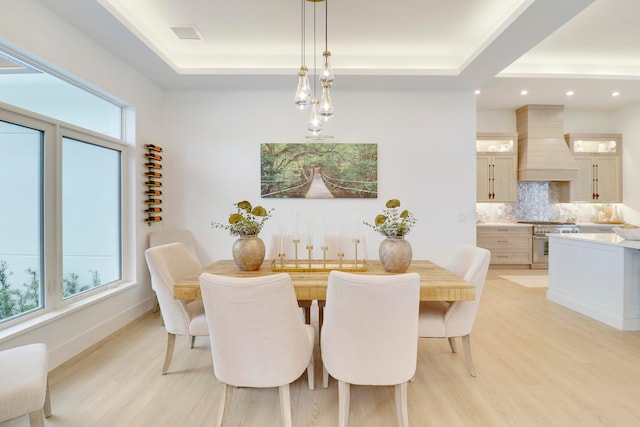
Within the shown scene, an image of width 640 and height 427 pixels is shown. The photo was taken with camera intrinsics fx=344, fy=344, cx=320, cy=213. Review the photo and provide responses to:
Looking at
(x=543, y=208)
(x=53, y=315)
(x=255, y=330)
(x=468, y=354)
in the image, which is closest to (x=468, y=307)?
(x=468, y=354)

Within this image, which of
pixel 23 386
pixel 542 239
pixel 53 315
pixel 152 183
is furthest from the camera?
pixel 542 239

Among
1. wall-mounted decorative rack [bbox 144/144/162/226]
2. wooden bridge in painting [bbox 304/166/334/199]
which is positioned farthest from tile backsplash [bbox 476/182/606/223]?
wall-mounted decorative rack [bbox 144/144/162/226]

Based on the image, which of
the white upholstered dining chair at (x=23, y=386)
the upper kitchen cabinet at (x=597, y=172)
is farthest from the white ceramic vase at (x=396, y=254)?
the upper kitchen cabinet at (x=597, y=172)

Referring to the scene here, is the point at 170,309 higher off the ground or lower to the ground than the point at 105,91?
lower

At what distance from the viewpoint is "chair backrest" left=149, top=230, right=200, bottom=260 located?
13.0ft

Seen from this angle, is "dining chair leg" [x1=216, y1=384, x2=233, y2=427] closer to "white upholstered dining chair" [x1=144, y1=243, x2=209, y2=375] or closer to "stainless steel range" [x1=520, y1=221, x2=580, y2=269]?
"white upholstered dining chair" [x1=144, y1=243, x2=209, y2=375]

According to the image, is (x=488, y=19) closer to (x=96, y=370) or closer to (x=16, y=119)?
(x=16, y=119)

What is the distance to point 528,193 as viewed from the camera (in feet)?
22.0

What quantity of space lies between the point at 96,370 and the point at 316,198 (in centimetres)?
288

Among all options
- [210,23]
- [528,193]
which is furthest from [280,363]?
[528,193]

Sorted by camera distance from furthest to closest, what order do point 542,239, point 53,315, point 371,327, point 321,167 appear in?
1. point 542,239
2. point 321,167
3. point 53,315
4. point 371,327

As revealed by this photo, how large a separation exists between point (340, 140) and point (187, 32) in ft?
6.87

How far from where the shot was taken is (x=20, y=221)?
2.49 metres

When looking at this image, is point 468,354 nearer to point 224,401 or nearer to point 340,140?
point 224,401
